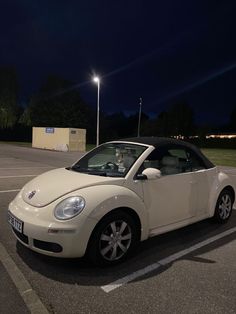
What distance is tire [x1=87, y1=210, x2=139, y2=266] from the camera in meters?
3.82

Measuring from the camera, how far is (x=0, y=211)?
258 inches

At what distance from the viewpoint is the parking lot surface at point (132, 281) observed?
10.3 feet

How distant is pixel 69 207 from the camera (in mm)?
3777

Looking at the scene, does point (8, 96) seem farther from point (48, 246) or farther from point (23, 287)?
point (23, 287)

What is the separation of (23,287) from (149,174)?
1.97 meters

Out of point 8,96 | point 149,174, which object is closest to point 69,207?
point 149,174

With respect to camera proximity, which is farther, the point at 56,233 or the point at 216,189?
the point at 216,189

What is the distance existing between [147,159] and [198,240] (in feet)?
4.80

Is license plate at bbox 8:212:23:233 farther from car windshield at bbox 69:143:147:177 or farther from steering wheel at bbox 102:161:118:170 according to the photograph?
steering wheel at bbox 102:161:118:170

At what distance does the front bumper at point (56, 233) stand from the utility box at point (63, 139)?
2725 centimetres

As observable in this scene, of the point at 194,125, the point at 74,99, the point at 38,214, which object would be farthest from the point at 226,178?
the point at 194,125

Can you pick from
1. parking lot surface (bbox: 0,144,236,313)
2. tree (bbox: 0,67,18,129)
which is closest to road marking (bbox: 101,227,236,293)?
parking lot surface (bbox: 0,144,236,313)

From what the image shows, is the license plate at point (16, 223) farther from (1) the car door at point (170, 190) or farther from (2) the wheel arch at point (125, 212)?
(1) the car door at point (170, 190)

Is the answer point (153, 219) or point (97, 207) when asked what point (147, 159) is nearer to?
point (153, 219)
